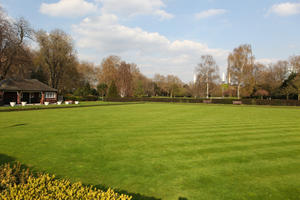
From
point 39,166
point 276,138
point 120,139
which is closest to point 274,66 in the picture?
point 276,138

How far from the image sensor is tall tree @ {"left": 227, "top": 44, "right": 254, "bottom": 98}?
177 feet

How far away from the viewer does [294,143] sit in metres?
8.74

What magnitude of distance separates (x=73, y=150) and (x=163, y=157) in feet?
12.1

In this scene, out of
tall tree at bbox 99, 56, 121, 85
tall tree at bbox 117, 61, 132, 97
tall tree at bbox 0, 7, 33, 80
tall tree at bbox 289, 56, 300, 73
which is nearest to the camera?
tall tree at bbox 0, 7, 33, 80

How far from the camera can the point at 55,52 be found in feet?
164

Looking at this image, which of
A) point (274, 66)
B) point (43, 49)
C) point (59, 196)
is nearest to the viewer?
point (59, 196)

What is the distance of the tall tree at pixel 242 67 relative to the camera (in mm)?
54094

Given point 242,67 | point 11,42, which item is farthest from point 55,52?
point 242,67

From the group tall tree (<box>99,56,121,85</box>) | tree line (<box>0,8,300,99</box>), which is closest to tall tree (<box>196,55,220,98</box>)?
tree line (<box>0,8,300,99</box>)

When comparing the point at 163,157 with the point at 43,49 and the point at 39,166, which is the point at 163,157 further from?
the point at 43,49

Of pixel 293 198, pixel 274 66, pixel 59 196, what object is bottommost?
pixel 293 198

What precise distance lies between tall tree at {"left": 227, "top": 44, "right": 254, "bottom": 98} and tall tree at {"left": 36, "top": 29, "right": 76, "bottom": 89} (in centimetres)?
4787

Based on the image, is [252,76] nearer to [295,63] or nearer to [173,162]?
[295,63]

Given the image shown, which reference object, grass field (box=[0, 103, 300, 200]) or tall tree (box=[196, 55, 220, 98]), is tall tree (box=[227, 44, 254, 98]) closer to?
tall tree (box=[196, 55, 220, 98])
